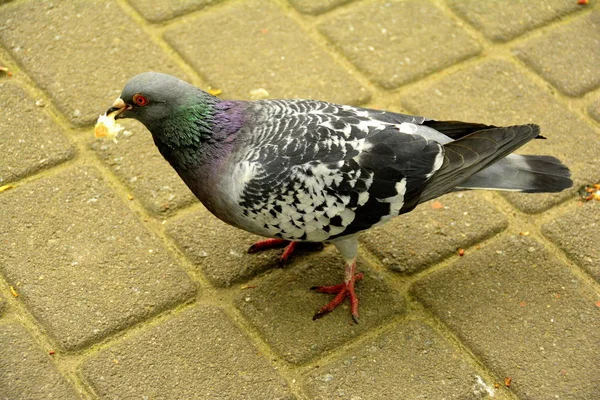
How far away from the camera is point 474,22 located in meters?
5.45

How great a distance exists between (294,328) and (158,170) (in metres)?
1.24

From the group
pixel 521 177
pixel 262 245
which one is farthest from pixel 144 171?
pixel 521 177

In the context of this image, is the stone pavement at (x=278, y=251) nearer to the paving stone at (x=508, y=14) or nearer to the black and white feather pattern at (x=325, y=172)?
the paving stone at (x=508, y=14)

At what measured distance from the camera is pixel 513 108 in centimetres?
496

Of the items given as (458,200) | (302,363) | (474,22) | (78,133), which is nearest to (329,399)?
(302,363)

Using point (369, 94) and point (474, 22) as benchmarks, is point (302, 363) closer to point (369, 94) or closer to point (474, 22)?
point (369, 94)

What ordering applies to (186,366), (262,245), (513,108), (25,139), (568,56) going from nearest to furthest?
(186,366), (262,245), (25,139), (513,108), (568,56)

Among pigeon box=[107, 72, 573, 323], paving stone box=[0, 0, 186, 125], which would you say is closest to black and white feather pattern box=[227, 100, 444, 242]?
pigeon box=[107, 72, 573, 323]

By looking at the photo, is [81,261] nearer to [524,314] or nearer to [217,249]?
[217,249]

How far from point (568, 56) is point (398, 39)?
1060 mm

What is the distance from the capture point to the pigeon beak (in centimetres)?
369

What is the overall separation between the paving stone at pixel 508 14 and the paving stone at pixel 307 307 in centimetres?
203

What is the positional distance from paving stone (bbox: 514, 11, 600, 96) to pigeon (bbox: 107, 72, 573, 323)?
150cm

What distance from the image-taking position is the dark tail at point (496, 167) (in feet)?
12.4
